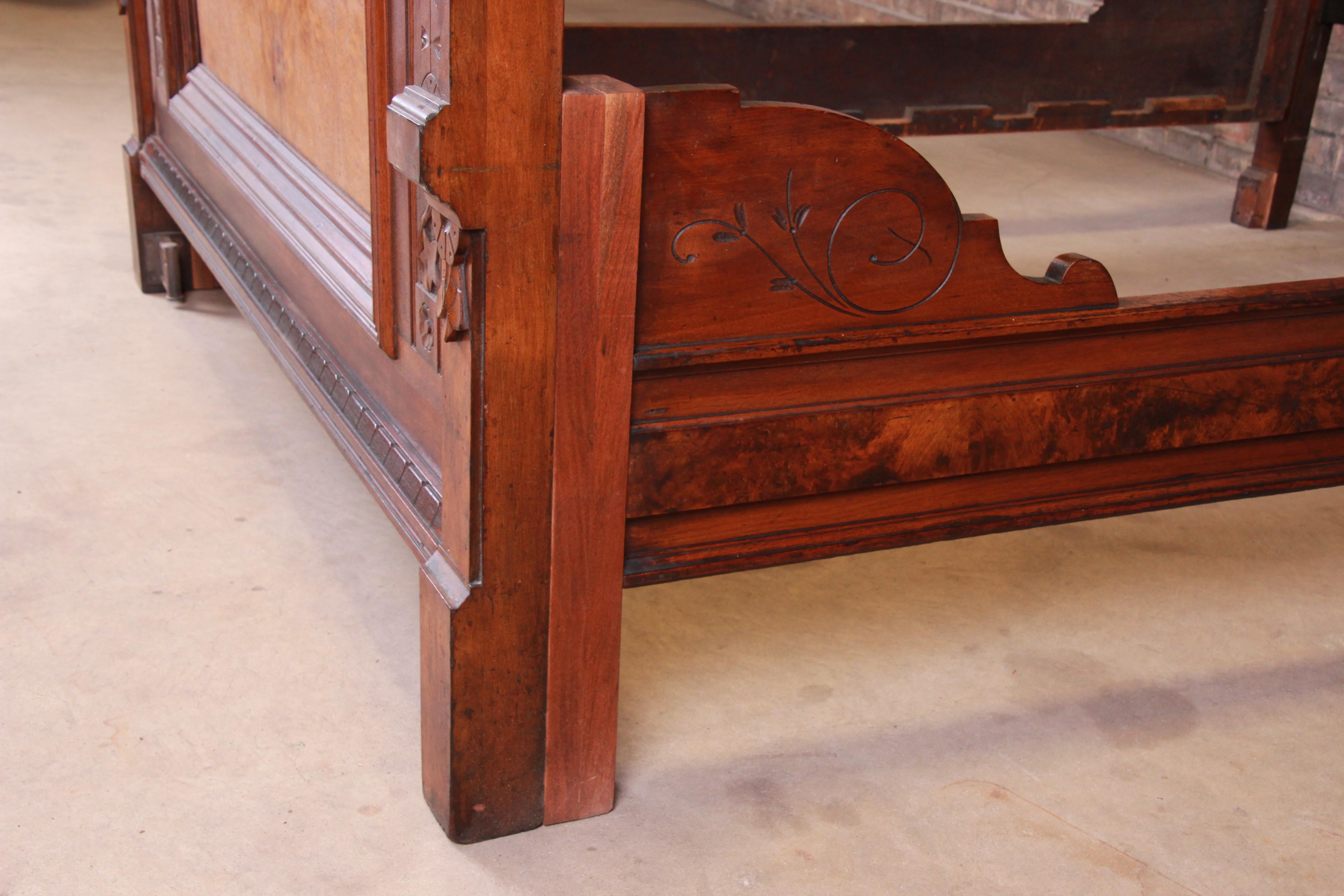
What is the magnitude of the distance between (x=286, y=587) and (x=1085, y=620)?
1188 mm

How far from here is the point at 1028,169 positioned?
4406mm

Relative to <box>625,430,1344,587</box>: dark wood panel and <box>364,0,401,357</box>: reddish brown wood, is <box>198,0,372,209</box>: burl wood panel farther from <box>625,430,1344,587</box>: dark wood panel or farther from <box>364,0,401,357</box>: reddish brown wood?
<box>625,430,1344,587</box>: dark wood panel

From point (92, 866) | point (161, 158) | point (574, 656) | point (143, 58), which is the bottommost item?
point (92, 866)

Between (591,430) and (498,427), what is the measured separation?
0.33ft

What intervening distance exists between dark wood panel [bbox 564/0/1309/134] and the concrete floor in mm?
1320

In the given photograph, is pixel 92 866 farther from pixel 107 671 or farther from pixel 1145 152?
pixel 1145 152

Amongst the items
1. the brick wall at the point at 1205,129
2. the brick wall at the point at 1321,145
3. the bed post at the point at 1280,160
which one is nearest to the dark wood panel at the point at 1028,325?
the brick wall at the point at 1205,129

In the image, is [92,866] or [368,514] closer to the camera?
[92,866]

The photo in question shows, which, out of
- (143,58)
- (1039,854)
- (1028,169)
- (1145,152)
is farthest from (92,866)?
(1145,152)

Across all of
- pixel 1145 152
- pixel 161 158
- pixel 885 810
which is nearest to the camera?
pixel 885 810

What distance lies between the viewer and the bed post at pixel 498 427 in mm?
1131

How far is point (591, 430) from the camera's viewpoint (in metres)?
1.29

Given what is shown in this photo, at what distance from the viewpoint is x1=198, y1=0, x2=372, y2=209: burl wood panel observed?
1.53m

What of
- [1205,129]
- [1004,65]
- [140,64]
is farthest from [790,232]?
[1205,129]
